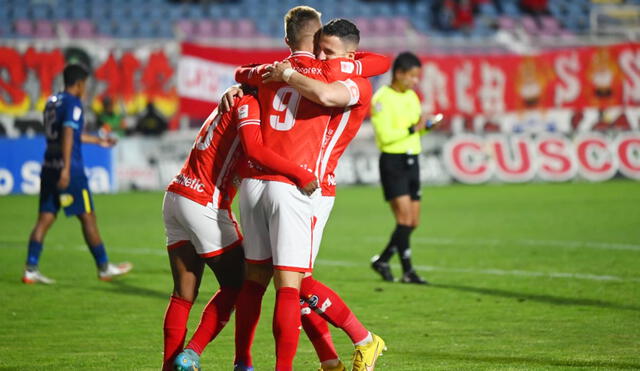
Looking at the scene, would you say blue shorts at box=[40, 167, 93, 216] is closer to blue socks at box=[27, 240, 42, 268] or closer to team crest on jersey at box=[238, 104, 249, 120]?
blue socks at box=[27, 240, 42, 268]

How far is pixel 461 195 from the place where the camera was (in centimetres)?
2166

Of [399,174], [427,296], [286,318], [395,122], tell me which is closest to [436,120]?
[395,122]

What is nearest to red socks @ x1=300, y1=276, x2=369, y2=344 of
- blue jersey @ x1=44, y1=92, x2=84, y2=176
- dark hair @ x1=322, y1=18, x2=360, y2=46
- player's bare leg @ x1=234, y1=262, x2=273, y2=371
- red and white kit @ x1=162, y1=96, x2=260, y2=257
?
player's bare leg @ x1=234, y1=262, x2=273, y2=371

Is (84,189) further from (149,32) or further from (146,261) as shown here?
(149,32)

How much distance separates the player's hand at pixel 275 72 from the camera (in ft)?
17.4

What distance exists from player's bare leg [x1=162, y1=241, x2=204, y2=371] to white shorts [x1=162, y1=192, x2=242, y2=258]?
2.7 inches

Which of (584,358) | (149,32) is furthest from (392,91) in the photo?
(149,32)

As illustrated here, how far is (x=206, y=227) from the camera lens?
5.62 meters

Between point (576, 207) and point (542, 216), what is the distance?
1.57m

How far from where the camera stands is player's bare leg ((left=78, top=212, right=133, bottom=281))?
1027 centimetres

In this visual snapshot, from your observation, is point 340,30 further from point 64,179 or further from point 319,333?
point 64,179

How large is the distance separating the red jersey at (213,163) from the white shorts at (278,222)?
228mm

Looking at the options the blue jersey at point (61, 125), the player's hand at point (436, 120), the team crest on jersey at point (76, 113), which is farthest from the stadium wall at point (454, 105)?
the player's hand at point (436, 120)

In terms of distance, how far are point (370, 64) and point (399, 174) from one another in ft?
15.4
